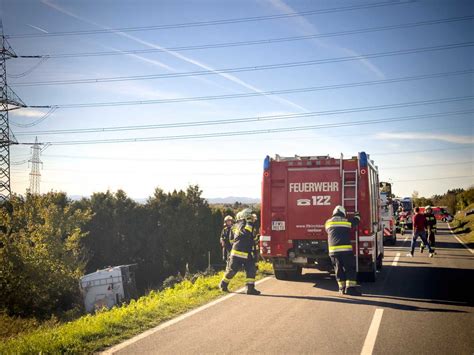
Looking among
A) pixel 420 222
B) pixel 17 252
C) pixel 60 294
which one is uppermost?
pixel 420 222

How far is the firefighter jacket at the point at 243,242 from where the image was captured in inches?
413

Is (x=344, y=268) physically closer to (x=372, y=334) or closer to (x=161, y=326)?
(x=372, y=334)

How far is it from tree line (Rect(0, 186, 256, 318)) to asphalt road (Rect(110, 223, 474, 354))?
19544mm

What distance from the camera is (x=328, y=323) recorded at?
7250 mm

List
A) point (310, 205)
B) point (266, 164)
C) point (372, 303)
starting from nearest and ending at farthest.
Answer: point (372, 303)
point (310, 205)
point (266, 164)

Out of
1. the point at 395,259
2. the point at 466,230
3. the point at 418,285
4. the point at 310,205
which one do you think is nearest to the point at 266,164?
the point at 310,205

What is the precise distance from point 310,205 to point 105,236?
31182 millimetres

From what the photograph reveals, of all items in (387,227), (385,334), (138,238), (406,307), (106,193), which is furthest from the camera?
(106,193)

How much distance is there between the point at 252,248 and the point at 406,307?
366cm

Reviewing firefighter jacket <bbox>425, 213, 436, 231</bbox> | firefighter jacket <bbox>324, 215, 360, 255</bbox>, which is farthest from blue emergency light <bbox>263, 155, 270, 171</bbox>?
firefighter jacket <bbox>425, 213, 436, 231</bbox>

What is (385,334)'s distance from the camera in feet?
21.5

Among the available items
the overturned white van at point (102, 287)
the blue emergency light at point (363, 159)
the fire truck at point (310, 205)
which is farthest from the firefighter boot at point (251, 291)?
the overturned white van at point (102, 287)

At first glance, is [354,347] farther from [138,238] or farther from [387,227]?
[138,238]

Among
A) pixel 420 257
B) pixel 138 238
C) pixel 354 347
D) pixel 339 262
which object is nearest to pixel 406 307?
pixel 339 262
